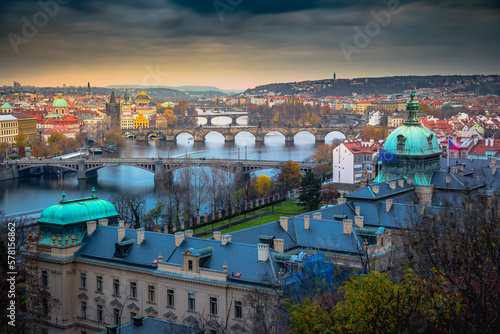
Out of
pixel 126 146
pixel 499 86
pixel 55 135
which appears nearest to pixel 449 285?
pixel 55 135

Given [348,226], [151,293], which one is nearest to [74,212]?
[151,293]

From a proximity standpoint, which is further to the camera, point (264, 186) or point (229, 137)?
point (229, 137)

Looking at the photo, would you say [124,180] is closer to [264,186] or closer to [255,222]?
[264,186]

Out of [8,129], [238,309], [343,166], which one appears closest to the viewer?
[238,309]

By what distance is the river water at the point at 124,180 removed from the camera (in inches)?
2085

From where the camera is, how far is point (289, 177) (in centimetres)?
5547

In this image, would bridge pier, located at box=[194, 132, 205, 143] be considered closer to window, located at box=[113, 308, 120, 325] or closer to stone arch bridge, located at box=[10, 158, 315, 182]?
stone arch bridge, located at box=[10, 158, 315, 182]

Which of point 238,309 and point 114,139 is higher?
point 238,309

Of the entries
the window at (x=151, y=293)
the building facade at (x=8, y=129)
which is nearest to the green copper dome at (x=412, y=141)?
the window at (x=151, y=293)

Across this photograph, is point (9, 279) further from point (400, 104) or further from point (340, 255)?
point (400, 104)

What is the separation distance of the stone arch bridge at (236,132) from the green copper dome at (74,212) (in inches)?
3324

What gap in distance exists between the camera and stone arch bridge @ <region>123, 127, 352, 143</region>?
362 feet

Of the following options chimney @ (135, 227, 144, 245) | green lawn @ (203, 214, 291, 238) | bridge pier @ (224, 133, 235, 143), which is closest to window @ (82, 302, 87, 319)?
chimney @ (135, 227, 144, 245)

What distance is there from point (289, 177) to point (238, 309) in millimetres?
36566
